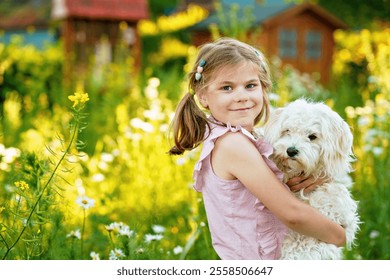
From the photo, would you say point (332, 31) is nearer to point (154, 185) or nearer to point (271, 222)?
point (154, 185)

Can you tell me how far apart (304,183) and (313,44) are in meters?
11.6

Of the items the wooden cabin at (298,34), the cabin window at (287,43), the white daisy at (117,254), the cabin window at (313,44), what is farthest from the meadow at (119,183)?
the cabin window at (313,44)

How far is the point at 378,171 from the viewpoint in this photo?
4172 millimetres

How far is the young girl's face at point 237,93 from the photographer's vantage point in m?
2.13

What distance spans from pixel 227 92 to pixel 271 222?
0.47 m

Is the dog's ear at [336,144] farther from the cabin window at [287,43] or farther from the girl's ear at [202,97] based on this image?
the cabin window at [287,43]

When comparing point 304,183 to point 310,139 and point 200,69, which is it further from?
point 200,69

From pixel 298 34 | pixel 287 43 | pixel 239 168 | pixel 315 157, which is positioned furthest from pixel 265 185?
pixel 298 34

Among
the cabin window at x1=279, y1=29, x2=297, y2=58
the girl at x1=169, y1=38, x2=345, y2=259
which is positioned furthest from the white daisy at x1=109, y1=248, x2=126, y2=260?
the cabin window at x1=279, y1=29, x2=297, y2=58

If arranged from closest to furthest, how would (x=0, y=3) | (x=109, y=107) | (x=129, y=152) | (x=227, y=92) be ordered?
(x=227, y=92), (x=129, y=152), (x=109, y=107), (x=0, y=3)

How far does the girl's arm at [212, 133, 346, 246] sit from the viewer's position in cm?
203

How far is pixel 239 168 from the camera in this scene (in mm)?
2062

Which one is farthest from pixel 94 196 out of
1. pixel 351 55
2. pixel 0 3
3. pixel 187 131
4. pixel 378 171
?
pixel 0 3

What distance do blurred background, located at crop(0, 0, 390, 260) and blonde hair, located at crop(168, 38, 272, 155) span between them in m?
0.34
